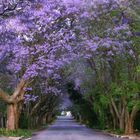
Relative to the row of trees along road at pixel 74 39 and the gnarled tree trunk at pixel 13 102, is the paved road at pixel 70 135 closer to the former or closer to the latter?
the gnarled tree trunk at pixel 13 102

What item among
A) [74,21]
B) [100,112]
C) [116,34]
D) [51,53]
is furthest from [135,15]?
[100,112]

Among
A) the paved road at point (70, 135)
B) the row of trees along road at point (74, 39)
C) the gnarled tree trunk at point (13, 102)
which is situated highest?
the row of trees along road at point (74, 39)

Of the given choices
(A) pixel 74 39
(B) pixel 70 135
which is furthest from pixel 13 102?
(A) pixel 74 39

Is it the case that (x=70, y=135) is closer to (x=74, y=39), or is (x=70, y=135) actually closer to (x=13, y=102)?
(x=13, y=102)

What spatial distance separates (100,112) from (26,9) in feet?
111

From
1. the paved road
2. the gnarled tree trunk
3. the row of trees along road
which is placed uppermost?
the row of trees along road

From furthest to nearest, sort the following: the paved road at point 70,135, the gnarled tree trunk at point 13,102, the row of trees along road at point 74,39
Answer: the gnarled tree trunk at point 13,102 → the paved road at point 70,135 → the row of trees along road at point 74,39

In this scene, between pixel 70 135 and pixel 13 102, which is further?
pixel 70 135

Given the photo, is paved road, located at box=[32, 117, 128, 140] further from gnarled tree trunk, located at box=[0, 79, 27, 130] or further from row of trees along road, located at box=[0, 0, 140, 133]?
row of trees along road, located at box=[0, 0, 140, 133]

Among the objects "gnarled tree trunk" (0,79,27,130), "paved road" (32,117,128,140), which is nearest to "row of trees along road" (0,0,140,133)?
"gnarled tree trunk" (0,79,27,130)

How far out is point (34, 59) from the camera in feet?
105

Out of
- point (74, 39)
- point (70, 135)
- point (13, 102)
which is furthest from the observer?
point (70, 135)

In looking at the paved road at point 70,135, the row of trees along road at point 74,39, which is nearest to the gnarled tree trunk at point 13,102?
the row of trees along road at point 74,39

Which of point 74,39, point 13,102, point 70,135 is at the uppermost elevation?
point 74,39
